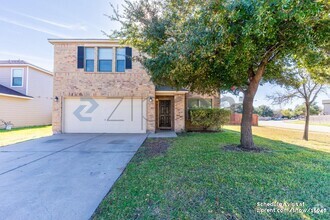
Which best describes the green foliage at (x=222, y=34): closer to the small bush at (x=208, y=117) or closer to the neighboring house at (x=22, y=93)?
the small bush at (x=208, y=117)

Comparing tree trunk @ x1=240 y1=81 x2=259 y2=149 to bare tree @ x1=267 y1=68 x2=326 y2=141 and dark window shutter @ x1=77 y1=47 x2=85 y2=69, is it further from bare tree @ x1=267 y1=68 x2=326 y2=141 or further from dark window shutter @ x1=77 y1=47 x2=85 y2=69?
dark window shutter @ x1=77 y1=47 x2=85 y2=69

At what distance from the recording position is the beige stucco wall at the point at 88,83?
1046cm

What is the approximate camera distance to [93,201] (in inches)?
115

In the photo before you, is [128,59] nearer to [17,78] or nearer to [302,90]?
[302,90]

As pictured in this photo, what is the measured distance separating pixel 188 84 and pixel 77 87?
24.2 ft

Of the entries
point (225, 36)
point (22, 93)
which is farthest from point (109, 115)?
→ point (22, 93)

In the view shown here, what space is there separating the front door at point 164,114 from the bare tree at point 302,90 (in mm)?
7020

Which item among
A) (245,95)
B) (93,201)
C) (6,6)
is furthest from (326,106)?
(6,6)

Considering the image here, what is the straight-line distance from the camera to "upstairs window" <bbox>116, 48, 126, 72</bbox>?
34.7 feet

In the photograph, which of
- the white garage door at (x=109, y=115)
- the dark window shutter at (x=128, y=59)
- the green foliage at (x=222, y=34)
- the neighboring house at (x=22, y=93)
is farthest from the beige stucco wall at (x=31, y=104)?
the green foliage at (x=222, y=34)

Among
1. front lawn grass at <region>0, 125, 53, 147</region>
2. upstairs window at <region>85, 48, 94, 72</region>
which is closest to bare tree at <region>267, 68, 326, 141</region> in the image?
upstairs window at <region>85, 48, 94, 72</region>

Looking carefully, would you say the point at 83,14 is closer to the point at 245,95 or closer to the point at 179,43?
the point at 179,43

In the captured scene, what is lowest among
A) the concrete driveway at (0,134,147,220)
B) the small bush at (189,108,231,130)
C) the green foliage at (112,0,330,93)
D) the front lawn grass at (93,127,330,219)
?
the concrete driveway at (0,134,147,220)

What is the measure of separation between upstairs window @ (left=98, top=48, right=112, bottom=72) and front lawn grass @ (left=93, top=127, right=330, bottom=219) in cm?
742
